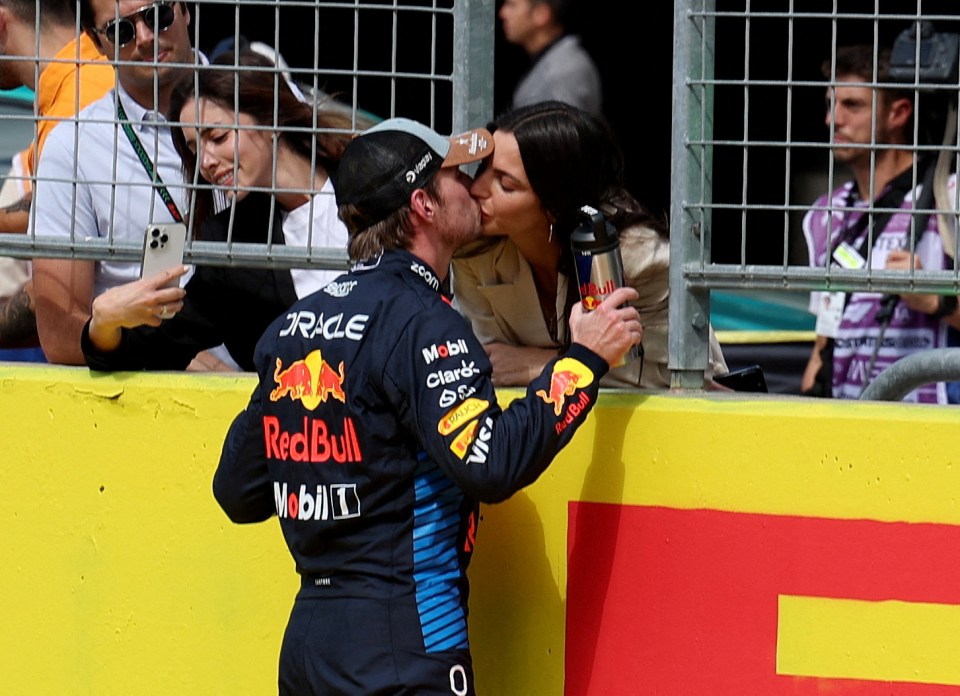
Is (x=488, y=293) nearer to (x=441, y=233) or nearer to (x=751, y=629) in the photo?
(x=441, y=233)

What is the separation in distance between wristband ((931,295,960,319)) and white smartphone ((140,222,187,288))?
105 inches

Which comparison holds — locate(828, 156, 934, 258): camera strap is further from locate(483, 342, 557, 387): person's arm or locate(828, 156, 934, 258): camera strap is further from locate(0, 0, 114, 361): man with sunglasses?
locate(0, 0, 114, 361): man with sunglasses

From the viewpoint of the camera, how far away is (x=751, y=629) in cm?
286

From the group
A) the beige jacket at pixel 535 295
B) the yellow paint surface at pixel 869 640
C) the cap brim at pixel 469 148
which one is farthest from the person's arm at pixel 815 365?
the cap brim at pixel 469 148

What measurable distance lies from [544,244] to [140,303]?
0.85 meters

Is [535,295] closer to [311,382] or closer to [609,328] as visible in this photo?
[609,328]

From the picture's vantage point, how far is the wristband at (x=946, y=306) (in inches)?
188

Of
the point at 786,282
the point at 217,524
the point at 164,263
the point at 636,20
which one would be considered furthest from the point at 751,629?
the point at 636,20

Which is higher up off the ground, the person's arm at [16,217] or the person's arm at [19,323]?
the person's arm at [16,217]

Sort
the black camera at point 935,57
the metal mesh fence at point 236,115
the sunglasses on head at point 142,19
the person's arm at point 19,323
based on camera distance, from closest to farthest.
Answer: the metal mesh fence at point 236,115
the sunglasses on head at point 142,19
the black camera at point 935,57
the person's arm at point 19,323

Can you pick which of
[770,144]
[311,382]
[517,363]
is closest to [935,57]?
[770,144]

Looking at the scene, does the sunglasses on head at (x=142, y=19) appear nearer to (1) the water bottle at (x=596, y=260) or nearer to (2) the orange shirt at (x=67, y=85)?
(2) the orange shirt at (x=67, y=85)

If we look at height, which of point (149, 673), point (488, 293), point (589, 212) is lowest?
point (149, 673)

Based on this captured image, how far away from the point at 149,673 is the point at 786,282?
1.59 meters
